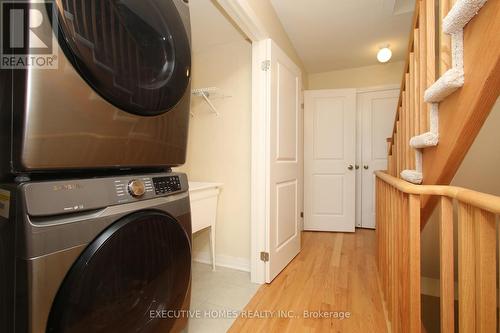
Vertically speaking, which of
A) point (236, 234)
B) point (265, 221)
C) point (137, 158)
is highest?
point (137, 158)

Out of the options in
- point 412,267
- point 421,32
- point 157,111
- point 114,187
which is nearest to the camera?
point 114,187

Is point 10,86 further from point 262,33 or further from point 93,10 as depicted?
point 262,33

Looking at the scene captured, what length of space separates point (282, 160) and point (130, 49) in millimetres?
1552

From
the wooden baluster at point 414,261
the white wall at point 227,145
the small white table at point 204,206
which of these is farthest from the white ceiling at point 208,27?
the wooden baluster at point 414,261

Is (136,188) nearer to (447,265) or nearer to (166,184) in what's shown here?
(166,184)

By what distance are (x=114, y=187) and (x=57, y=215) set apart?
0.15 meters

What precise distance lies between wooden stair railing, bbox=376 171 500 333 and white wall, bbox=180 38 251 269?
4.08 ft

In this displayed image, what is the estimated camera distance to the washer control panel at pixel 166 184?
0.81m

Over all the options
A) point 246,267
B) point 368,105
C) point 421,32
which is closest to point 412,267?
point 421,32

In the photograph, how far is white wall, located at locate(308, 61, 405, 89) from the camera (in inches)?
128

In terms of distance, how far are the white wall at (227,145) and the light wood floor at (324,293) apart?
19.4 inches

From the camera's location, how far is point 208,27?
6.86 feet

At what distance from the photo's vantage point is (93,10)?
60 cm

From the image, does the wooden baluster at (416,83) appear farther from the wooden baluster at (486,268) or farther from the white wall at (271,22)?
the white wall at (271,22)
